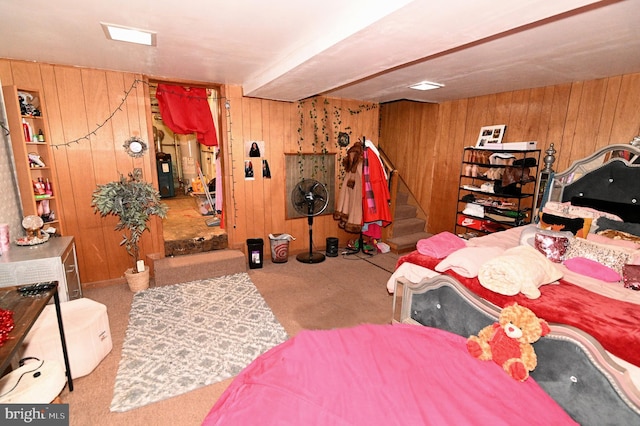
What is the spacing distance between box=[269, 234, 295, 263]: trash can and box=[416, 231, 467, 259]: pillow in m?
2.41

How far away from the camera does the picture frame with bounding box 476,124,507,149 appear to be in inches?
163

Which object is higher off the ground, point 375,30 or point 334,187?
point 375,30

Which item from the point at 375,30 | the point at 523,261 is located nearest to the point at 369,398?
the point at 523,261

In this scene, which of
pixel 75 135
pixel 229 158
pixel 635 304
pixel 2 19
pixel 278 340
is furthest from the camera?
pixel 229 158

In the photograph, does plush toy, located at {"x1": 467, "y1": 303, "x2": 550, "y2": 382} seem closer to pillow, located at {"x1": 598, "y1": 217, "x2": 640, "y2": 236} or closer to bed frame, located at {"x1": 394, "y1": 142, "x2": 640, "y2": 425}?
bed frame, located at {"x1": 394, "y1": 142, "x2": 640, "y2": 425}

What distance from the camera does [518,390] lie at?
132 cm

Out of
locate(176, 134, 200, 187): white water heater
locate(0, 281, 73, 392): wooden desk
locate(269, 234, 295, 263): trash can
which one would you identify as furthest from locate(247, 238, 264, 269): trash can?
locate(176, 134, 200, 187): white water heater

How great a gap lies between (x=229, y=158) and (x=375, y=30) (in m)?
2.78

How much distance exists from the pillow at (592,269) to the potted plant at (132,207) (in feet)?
12.8

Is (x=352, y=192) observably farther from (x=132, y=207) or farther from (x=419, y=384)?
(x=419, y=384)

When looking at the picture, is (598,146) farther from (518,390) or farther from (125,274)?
(125,274)

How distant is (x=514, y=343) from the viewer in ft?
4.72

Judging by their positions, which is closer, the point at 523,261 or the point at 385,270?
the point at 523,261

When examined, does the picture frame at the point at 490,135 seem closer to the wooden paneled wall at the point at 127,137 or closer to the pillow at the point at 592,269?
the wooden paneled wall at the point at 127,137
